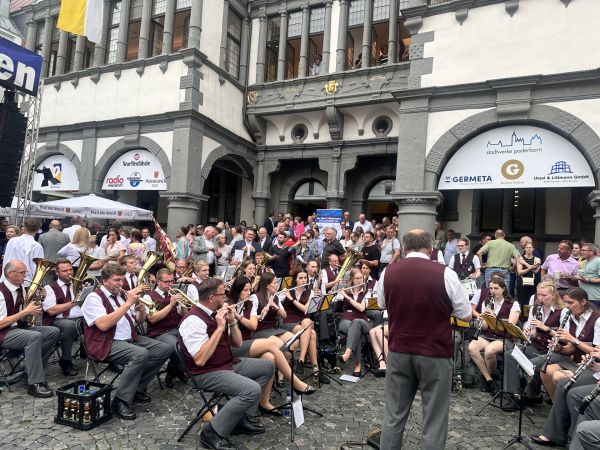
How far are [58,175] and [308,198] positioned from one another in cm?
992

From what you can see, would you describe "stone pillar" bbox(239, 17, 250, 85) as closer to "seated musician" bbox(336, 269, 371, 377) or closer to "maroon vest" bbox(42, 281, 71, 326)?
"seated musician" bbox(336, 269, 371, 377)

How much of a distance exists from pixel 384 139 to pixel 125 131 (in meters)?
9.24

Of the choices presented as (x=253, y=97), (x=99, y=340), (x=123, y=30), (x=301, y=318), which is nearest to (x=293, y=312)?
(x=301, y=318)

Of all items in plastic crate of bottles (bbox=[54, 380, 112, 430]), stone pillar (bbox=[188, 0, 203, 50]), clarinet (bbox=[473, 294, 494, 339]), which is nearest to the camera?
plastic crate of bottles (bbox=[54, 380, 112, 430])

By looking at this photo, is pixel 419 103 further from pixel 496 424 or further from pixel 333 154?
pixel 496 424

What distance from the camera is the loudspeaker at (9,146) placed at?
9.34m

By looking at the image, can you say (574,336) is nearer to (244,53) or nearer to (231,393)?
(231,393)

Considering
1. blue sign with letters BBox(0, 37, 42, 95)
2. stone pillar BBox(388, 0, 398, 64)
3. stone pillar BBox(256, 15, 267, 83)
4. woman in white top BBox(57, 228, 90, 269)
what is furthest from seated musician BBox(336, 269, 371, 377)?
stone pillar BBox(256, 15, 267, 83)

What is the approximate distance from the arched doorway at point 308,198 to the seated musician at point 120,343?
12793 millimetres

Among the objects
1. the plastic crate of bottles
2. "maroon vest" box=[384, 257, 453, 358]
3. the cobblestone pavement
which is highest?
"maroon vest" box=[384, 257, 453, 358]

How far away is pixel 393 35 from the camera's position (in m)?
15.1

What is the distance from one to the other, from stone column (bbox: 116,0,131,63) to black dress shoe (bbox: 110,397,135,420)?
1455 cm

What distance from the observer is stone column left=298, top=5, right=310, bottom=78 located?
54.3 feet

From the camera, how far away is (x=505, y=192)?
14.3 meters
